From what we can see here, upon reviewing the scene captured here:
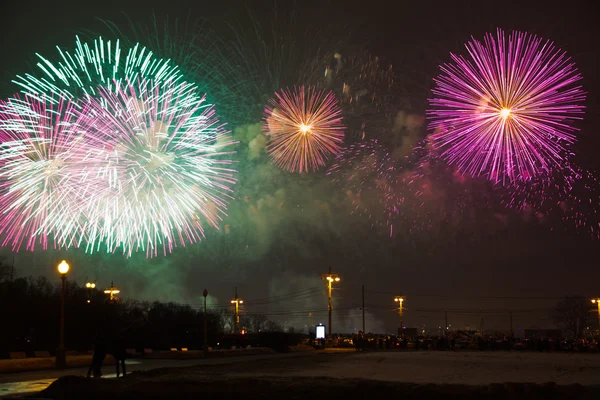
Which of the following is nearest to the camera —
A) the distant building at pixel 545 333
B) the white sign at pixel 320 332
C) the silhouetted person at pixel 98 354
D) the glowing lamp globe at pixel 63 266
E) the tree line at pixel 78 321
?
the silhouetted person at pixel 98 354

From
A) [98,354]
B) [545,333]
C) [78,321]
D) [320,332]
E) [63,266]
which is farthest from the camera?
[545,333]

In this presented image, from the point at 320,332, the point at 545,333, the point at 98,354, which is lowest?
the point at 545,333

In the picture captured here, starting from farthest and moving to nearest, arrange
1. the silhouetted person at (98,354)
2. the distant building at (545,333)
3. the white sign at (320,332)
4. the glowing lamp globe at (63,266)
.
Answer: the distant building at (545,333), the white sign at (320,332), the glowing lamp globe at (63,266), the silhouetted person at (98,354)

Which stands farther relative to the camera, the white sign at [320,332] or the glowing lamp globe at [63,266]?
the white sign at [320,332]

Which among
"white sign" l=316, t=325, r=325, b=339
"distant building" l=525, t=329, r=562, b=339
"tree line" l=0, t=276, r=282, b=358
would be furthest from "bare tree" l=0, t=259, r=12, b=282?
"distant building" l=525, t=329, r=562, b=339

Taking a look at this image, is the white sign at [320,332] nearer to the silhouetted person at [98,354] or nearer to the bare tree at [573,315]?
the silhouetted person at [98,354]

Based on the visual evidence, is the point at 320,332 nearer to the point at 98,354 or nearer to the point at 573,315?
the point at 98,354

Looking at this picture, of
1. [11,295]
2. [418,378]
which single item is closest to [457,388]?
[418,378]

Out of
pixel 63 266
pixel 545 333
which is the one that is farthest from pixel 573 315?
pixel 63 266

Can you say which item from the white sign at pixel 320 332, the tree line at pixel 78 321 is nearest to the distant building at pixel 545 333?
the white sign at pixel 320 332

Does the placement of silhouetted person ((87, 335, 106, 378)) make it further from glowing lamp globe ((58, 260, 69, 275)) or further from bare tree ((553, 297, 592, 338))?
bare tree ((553, 297, 592, 338))
